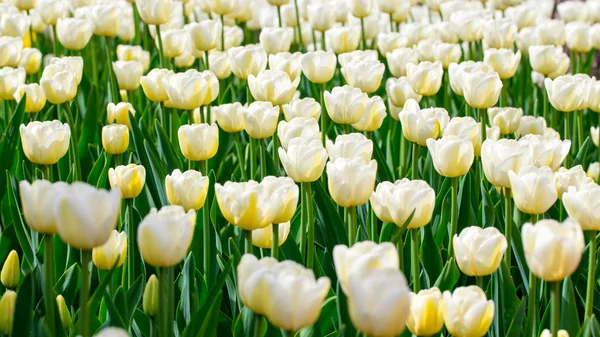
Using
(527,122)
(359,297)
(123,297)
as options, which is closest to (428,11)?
(527,122)

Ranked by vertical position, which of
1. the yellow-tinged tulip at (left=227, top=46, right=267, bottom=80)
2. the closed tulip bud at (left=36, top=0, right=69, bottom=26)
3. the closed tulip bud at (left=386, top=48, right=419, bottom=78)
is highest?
the closed tulip bud at (left=36, top=0, right=69, bottom=26)

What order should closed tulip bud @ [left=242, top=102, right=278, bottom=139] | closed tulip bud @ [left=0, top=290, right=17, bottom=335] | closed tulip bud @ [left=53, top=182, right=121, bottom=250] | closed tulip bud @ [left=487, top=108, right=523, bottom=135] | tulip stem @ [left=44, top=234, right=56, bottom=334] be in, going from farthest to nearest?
closed tulip bud @ [left=487, top=108, right=523, bottom=135] < closed tulip bud @ [left=242, top=102, right=278, bottom=139] < closed tulip bud @ [left=0, top=290, right=17, bottom=335] < tulip stem @ [left=44, top=234, right=56, bottom=334] < closed tulip bud @ [left=53, top=182, right=121, bottom=250]

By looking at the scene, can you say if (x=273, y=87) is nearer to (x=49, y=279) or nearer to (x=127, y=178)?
(x=127, y=178)

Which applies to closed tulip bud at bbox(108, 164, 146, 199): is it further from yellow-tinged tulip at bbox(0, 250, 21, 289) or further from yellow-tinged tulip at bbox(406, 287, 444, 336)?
yellow-tinged tulip at bbox(406, 287, 444, 336)

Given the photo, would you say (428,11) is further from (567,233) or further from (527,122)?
(567,233)

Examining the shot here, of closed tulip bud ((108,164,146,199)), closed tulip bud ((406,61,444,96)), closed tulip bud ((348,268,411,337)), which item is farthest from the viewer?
closed tulip bud ((406,61,444,96))

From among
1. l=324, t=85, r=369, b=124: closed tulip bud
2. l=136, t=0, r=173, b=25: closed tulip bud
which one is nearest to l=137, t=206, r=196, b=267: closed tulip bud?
l=324, t=85, r=369, b=124: closed tulip bud
